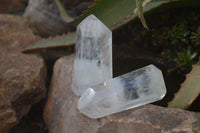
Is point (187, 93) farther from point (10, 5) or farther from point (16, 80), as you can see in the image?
point (10, 5)

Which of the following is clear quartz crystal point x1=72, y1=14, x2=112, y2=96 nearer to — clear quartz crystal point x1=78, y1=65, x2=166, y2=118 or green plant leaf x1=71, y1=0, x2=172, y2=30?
clear quartz crystal point x1=78, y1=65, x2=166, y2=118

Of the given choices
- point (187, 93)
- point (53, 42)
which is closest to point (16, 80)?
point (53, 42)

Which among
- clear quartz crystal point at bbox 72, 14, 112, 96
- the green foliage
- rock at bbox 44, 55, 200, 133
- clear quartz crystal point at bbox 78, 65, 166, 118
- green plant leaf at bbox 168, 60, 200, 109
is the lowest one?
the green foliage

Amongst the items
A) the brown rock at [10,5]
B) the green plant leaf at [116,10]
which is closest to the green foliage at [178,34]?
the green plant leaf at [116,10]

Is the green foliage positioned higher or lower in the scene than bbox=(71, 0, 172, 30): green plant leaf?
lower

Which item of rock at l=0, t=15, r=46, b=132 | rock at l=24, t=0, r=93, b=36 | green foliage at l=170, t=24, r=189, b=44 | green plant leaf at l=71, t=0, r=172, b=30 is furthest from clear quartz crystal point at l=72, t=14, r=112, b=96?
rock at l=24, t=0, r=93, b=36

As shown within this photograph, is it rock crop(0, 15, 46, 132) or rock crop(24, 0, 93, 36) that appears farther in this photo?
rock crop(24, 0, 93, 36)
